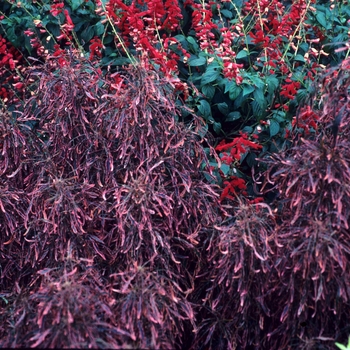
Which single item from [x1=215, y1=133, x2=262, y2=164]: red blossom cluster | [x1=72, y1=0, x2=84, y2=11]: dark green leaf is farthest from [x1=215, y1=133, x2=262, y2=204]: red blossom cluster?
[x1=72, y1=0, x2=84, y2=11]: dark green leaf

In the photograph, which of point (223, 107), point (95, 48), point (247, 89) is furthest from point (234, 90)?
point (95, 48)

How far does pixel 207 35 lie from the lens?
12.2ft

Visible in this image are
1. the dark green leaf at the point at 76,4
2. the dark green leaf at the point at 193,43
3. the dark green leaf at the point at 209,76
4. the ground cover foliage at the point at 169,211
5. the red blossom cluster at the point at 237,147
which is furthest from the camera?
the dark green leaf at the point at 76,4

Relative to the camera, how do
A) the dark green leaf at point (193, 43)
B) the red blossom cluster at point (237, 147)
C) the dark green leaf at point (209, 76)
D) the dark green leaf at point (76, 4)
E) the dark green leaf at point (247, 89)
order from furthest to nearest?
1. the dark green leaf at point (76, 4)
2. the dark green leaf at point (193, 43)
3. the dark green leaf at point (209, 76)
4. the dark green leaf at point (247, 89)
5. the red blossom cluster at point (237, 147)

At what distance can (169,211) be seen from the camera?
300cm

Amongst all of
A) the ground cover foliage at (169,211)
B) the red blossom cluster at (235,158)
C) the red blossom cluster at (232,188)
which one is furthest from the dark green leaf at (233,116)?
the red blossom cluster at (232,188)

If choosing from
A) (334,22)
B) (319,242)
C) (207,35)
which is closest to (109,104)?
(207,35)

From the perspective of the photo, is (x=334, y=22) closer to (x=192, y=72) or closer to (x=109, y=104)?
(x=192, y=72)

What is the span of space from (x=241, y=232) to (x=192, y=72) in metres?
1.46

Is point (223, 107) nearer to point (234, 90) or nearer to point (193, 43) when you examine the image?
point (234, 90)

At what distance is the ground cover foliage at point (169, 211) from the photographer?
2689 millimetres

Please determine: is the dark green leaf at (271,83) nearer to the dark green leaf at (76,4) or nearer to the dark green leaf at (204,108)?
the dark green leaf at (204,108)

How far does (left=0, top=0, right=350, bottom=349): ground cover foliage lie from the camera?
269 centimetres

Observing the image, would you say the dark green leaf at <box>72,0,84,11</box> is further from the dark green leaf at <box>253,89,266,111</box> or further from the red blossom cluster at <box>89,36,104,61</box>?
the dark green leaf at <box>253,89,266,111</box>
